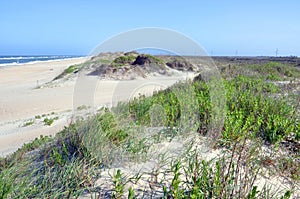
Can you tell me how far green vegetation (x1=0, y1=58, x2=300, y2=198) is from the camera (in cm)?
249

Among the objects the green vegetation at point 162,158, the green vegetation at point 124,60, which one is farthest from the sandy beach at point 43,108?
the green vegetation at point 124,60

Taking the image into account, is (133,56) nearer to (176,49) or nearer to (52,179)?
(176,49)

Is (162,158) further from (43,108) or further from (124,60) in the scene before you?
(124,60)

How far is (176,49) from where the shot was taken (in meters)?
4.47

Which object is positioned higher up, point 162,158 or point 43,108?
point 162,158

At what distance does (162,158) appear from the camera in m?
3.09

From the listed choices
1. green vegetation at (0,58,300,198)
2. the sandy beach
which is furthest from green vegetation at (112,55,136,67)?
green vegetation at (0,58,300,198)

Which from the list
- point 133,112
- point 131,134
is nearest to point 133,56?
point 133,112

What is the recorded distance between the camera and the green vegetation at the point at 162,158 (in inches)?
97.9

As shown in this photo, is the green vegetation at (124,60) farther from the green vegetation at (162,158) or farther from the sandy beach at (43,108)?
the green vegetation at (162,158)

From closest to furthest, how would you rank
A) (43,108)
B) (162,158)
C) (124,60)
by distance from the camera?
(162,158) < (43,108) < (124,60)

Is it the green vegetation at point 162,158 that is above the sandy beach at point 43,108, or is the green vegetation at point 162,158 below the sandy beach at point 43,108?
above

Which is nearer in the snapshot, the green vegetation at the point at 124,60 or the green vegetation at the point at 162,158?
the green vegetation at the point at 162,158

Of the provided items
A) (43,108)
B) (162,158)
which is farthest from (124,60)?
(162,158)
